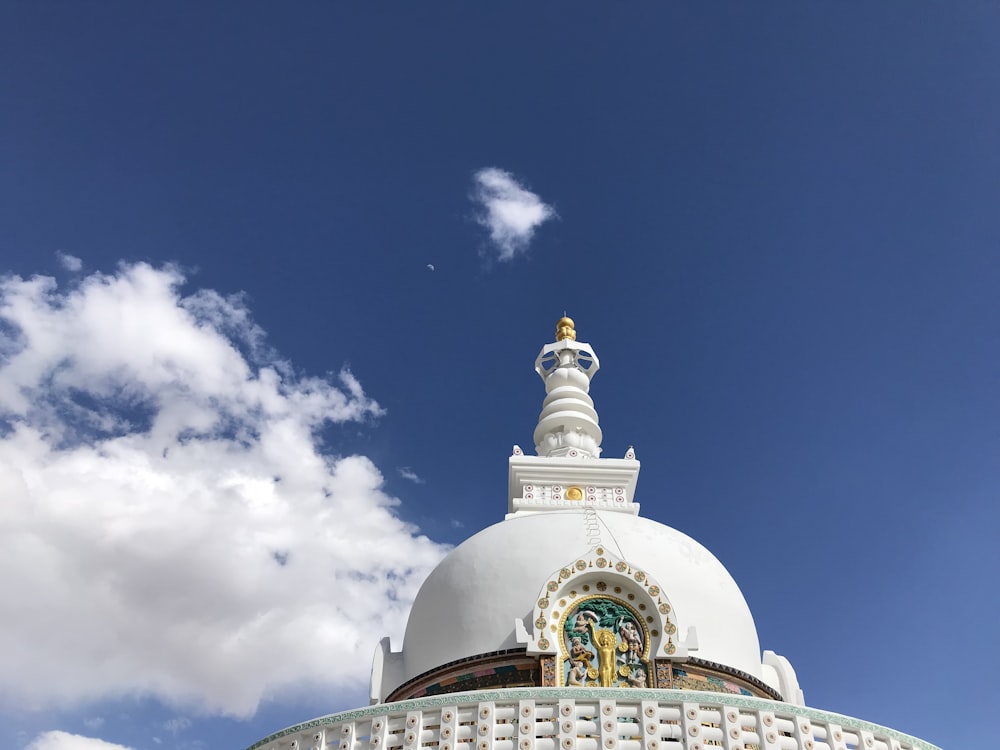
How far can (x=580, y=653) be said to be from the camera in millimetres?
11188

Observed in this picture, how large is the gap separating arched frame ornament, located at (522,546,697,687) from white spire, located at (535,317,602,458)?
20.7 feet

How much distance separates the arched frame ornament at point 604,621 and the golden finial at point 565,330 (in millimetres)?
10293

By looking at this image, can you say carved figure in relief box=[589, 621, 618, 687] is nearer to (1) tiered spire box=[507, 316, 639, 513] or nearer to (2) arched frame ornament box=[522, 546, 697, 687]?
(2) arched frame ornament box=[522, 546, 697, 687]

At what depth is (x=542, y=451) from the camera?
19.3 m

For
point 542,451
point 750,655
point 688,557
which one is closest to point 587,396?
point 542,451

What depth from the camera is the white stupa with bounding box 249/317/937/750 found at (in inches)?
340

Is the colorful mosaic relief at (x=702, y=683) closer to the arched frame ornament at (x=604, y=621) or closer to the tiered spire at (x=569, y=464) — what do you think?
the arched frame ornament at (x=604, y=621)

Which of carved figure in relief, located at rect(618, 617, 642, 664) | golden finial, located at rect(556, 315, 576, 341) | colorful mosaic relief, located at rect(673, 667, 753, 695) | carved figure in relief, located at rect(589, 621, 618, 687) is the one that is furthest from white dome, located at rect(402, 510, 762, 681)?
golden finial, located at rect(556, 315, 576, 341)

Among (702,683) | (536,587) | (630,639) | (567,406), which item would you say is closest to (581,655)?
(630,639)

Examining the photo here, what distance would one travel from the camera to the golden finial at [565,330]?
21562 mm

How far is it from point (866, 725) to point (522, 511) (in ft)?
26.8

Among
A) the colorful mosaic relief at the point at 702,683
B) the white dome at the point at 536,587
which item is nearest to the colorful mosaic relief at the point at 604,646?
the colorful mosaic relief at the point at 702,683

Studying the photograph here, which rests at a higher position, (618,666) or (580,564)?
(580,564)

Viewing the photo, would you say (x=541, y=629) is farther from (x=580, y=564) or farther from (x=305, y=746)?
(x=305, y=746)
